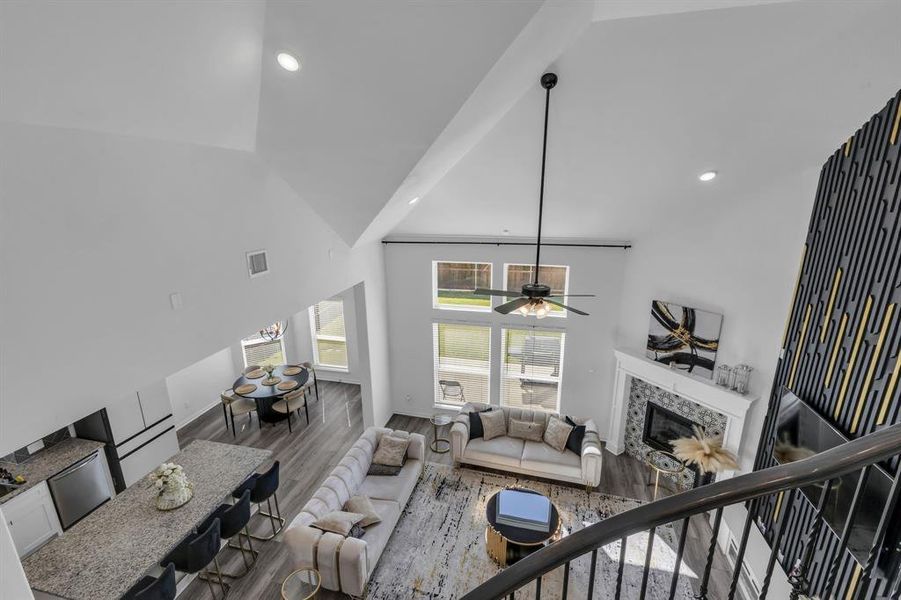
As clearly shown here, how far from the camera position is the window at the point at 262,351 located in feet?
28.4

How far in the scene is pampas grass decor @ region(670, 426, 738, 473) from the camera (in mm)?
4996

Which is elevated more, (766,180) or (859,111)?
(859,111)

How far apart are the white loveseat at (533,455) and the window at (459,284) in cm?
182

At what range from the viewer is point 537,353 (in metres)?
7.11

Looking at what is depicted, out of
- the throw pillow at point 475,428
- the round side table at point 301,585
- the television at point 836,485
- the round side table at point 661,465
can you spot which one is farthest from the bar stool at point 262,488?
the television at point 836,485

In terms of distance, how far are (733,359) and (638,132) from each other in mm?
3147

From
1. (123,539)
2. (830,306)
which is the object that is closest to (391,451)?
(123,539)

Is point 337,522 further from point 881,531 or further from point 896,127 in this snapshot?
point 896,127

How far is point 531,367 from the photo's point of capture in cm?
721

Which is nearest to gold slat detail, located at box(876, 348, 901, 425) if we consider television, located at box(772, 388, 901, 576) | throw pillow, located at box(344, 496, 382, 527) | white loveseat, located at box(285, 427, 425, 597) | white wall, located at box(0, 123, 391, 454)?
television, located at box(772, 388, 901, 576)

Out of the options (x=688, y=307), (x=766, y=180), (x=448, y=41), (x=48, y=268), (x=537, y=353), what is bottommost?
(x=537, y=353)

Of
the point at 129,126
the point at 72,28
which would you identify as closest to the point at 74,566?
the point at 129,126

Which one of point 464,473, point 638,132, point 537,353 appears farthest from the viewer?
point 537,353

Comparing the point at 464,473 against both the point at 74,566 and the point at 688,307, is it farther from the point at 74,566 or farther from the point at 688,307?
the point at 74,566
